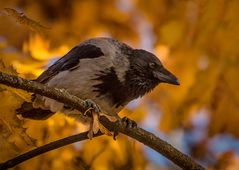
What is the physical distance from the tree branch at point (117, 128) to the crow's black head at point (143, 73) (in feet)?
3.40

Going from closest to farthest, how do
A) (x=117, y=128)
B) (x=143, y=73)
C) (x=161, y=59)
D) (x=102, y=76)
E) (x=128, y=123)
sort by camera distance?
(x=117, y=128), (x=128, y=123), (x=102, y=76), (x=143, y=73), (x=161, y=59)

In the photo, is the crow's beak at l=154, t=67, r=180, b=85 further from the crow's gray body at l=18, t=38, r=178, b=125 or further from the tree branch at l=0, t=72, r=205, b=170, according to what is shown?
the tree branch at l=0, t=72, r=205, b=170

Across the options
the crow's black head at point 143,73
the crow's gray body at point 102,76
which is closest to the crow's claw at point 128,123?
the crow's gray body at point 102,76

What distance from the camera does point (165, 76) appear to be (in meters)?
4.91

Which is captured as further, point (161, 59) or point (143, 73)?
point (161, 59)

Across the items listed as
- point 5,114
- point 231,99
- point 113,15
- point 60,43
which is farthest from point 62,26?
point 5,114

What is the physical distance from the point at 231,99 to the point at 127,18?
2.48m

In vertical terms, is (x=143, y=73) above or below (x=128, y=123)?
above

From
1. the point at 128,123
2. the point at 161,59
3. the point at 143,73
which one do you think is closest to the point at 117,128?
the point at 128,123

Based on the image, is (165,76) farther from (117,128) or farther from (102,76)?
(117,128)

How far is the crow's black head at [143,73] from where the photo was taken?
5055 millimetres

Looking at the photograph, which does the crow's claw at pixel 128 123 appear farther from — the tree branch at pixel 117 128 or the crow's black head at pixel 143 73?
the crow's black head at pixel 143 73

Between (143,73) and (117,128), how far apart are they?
3.88 feet

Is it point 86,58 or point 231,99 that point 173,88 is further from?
point 86,58
